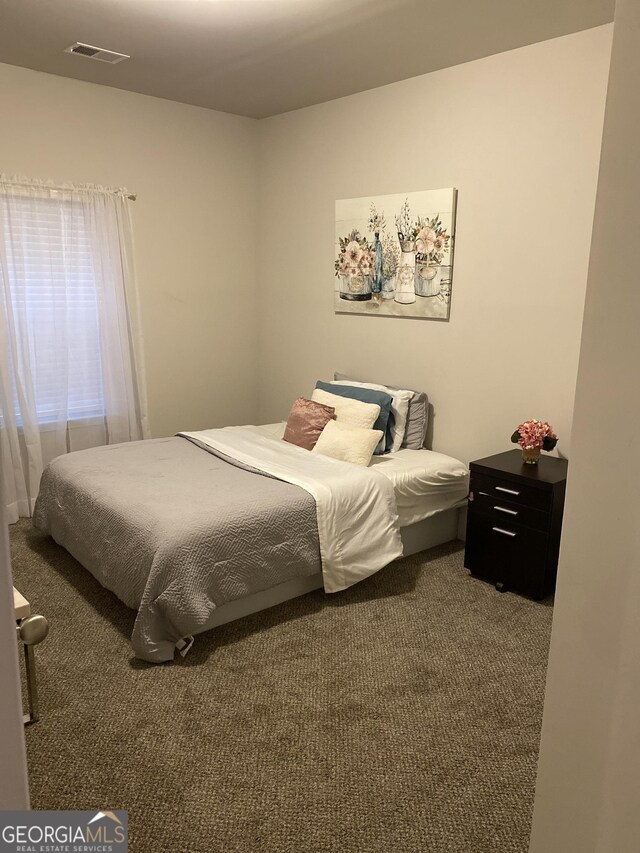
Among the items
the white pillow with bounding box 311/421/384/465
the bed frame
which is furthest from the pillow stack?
the bed frame

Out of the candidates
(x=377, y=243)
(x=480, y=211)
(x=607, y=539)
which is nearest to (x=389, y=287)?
(x=377, y=243)

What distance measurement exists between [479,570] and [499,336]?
4.33ft

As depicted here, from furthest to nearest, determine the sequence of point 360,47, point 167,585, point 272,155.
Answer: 1. point 272,155
2. point 360,47
3. point 167,585

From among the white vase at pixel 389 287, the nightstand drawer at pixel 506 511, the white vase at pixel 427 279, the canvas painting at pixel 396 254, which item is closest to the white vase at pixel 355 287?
the canvas painting at pixel 396 254

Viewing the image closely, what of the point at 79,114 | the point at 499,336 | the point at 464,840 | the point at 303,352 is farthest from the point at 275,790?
the point at 79,114

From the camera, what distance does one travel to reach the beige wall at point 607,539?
3.56 feet

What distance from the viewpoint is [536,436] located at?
10.8ft

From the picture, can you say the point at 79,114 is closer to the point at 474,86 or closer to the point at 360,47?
the point at 360,47

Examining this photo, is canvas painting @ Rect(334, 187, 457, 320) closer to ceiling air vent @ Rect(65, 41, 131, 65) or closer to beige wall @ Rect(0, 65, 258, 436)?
beige wall @ Rect(0, 65, 258, 436)

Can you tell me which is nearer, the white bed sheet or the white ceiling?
the white ceiling

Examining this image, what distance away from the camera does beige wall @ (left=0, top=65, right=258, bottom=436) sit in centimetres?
406

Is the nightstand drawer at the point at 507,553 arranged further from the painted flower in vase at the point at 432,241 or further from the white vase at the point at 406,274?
the painted flower in vase at the point at 432,241

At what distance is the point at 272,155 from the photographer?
4.99m

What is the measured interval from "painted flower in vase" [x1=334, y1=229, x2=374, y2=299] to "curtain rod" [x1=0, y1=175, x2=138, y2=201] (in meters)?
1.50
